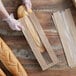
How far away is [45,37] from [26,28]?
8 cm

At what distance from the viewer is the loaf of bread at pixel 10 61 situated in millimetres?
1022

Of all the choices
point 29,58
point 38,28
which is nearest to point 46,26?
point 38,28

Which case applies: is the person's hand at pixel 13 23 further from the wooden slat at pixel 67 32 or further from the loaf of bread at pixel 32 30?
the wooden slat at pixel 67 32

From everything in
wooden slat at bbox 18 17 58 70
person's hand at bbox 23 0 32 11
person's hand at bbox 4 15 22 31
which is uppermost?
person's hand at bbox 23 0 32 11

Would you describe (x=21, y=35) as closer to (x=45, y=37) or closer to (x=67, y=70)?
(x=45, y=37)

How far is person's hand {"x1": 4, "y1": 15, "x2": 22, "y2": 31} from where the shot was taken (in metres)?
1.03

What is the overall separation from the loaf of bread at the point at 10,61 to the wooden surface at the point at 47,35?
0.04 m

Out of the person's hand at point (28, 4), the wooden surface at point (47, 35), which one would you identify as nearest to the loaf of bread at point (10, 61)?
the wooden surface at point (47, 35)

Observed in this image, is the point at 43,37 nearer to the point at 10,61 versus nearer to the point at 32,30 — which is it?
the point at 32,30

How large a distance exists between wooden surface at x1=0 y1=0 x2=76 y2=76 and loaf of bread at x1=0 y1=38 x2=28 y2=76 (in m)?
0.04

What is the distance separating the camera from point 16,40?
3.55ft

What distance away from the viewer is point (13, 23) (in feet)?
3.38

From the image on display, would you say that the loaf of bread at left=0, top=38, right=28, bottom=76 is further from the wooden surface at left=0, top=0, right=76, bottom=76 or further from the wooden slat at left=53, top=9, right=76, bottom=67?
the wooden slat at left=53, top=9, right=76, bottom=67

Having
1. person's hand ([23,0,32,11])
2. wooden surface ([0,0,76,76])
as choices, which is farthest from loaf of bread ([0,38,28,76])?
person's hand ([23,0,32,11])
